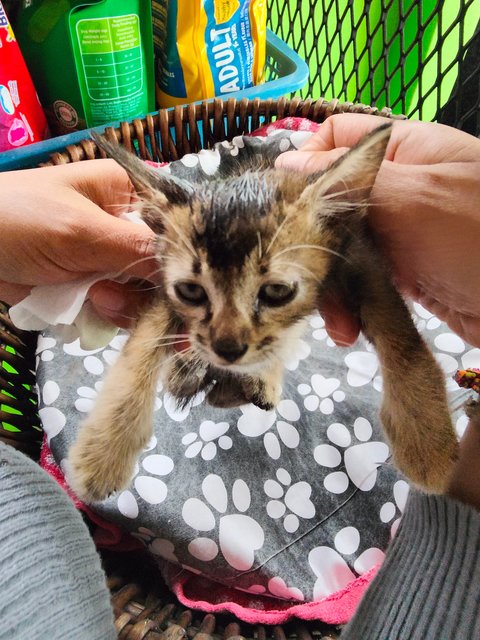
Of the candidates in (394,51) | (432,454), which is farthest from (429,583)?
(394,51)

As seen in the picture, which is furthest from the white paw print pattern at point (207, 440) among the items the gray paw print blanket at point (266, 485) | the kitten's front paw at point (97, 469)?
the kitten's front paw at point (97, 469)

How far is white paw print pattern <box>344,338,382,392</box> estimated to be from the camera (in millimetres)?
1233

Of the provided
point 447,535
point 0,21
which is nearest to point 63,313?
point 447,535

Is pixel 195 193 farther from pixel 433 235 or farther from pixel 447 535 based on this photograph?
pixel 447 535

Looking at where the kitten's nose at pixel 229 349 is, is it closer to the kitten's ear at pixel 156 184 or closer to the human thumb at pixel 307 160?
the kitten's ear at pixel 156 184

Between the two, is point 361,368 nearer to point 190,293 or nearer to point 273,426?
point 273,426

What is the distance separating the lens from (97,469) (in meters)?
0.68

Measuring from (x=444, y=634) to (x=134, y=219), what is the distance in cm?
67

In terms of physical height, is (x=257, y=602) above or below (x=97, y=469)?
below

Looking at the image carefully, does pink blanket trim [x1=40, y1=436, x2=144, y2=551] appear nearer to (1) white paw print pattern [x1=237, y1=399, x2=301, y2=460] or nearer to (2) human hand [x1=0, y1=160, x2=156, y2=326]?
(1) white paw print pattern [x1=237, y1=399, x2=301, y2=460]

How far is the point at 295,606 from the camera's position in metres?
0.99

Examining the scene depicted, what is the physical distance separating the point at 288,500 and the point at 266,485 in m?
0.05

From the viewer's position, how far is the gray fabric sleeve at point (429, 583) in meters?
0.69

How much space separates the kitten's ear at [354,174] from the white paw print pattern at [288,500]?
69cm
